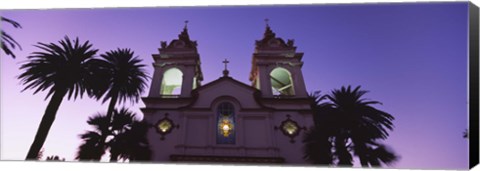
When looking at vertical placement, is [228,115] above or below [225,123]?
above

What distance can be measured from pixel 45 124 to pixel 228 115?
9.71 metres

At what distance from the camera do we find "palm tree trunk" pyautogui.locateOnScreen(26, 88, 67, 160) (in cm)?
1696

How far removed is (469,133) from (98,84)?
18.7 meters

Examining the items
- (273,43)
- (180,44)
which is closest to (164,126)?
(180,44)

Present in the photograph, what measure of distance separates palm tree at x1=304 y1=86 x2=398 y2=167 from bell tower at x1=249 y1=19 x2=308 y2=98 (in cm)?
203

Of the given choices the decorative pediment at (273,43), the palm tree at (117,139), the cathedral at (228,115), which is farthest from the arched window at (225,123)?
the decorative pediment at (273,43)

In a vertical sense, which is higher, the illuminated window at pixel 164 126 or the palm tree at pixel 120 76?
the palm tree at pixel 120 76

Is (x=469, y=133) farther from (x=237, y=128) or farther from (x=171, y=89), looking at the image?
(x=171, y=89)

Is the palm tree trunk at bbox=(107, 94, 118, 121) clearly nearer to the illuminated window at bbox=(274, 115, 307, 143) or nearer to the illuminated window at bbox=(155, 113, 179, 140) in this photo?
the illuminated window at bbox=(155, 113, 179, 140)

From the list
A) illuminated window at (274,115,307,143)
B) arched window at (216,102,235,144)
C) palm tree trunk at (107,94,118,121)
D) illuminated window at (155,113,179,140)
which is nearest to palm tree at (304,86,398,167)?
illuminated window at (274,115,307,143)

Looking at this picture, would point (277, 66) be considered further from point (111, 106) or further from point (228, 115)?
point (111, 106)

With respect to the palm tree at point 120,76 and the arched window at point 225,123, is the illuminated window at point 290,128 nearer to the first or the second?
the arched window at point 225,123

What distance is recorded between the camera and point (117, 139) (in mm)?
18562

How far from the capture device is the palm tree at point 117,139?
707 inches
